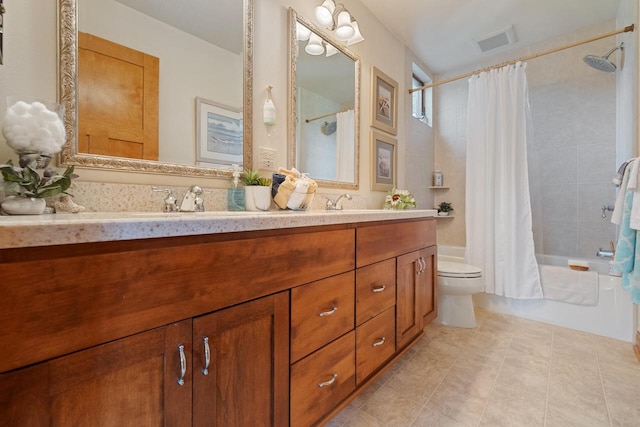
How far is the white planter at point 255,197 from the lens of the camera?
1.19 m

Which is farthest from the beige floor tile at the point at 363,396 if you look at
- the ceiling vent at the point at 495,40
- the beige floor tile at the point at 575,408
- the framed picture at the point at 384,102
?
the ceiling vent at the point at 495,40

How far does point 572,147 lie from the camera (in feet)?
8.19

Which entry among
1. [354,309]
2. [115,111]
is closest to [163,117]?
[115,111]

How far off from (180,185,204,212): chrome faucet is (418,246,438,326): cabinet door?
4.06ft

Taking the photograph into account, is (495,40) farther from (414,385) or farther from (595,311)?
(414,385)

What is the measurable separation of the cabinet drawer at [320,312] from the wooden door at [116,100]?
77cm

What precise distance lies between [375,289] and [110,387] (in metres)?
0.95

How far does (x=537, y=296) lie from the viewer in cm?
213

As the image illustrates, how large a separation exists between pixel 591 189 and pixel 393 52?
213 cm

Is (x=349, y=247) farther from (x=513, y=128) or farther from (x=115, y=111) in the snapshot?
(x=513, y=128)

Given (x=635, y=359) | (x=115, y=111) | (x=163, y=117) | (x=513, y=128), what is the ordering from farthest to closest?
(x=513, y=128) < (x=635, y=359) < (x=163, y=117) < (x=115, y=111)

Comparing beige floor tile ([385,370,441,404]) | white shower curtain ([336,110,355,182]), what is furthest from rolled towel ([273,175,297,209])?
beige floor tile ([385,370,441,404])

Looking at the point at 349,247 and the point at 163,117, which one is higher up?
the point at 163,117

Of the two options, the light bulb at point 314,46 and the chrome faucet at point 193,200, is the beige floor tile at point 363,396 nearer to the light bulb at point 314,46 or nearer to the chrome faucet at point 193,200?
the chrome faucet at point 193,200
